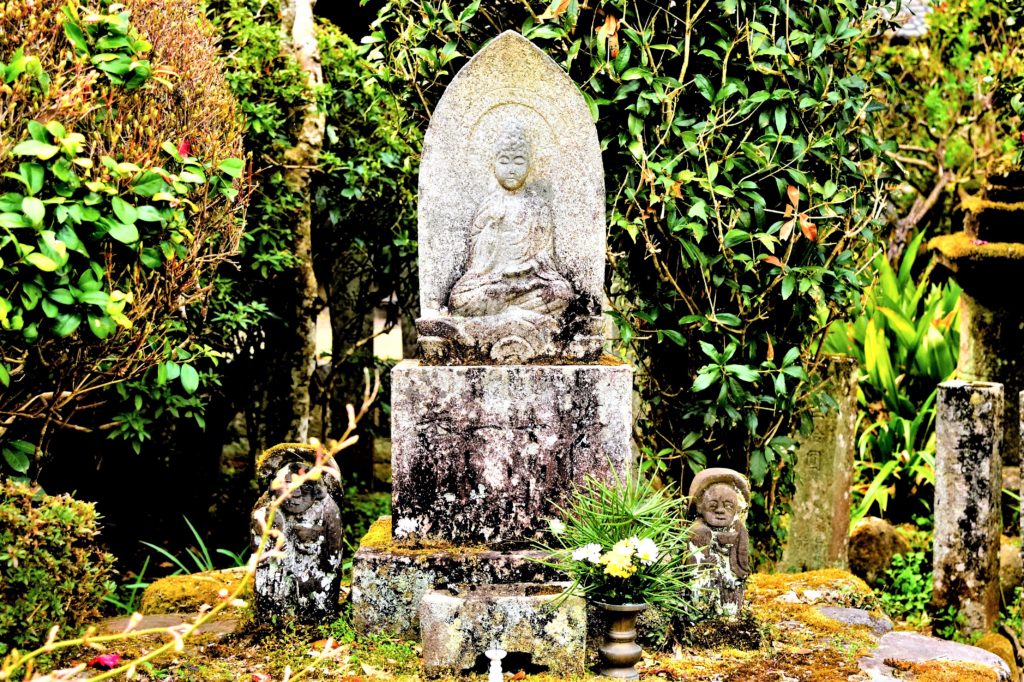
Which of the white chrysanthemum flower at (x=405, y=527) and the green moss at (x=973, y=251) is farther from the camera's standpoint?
the green moss at (x=973, y=251)

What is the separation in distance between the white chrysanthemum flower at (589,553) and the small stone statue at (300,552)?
114 cm

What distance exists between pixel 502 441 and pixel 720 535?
1.00 meters

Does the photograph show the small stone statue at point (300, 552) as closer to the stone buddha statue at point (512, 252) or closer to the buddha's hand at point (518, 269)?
the stone buddha statue at point (512, 252)

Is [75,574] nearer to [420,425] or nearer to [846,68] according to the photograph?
[420,425]

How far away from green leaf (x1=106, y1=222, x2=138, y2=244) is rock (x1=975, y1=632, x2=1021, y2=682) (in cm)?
467

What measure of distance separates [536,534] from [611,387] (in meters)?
0.72

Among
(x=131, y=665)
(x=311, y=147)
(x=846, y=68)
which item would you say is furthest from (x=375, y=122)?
(x=131, y=665)

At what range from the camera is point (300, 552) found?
4.38 metres

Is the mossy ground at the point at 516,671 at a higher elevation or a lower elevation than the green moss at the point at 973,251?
lower

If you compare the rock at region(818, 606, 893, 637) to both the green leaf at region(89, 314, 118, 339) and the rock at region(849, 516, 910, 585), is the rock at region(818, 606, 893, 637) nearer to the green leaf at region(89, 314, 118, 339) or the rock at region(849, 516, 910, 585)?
the rock at region(849, 516, 910, 585)

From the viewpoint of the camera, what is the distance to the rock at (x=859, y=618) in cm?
470

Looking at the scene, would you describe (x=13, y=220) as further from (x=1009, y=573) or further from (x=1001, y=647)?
(x=1009, y=573)

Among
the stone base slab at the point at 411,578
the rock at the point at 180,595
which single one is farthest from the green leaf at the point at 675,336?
the rock at the point at 180,595

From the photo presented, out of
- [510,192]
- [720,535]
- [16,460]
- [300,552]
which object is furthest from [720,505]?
[16,460]
